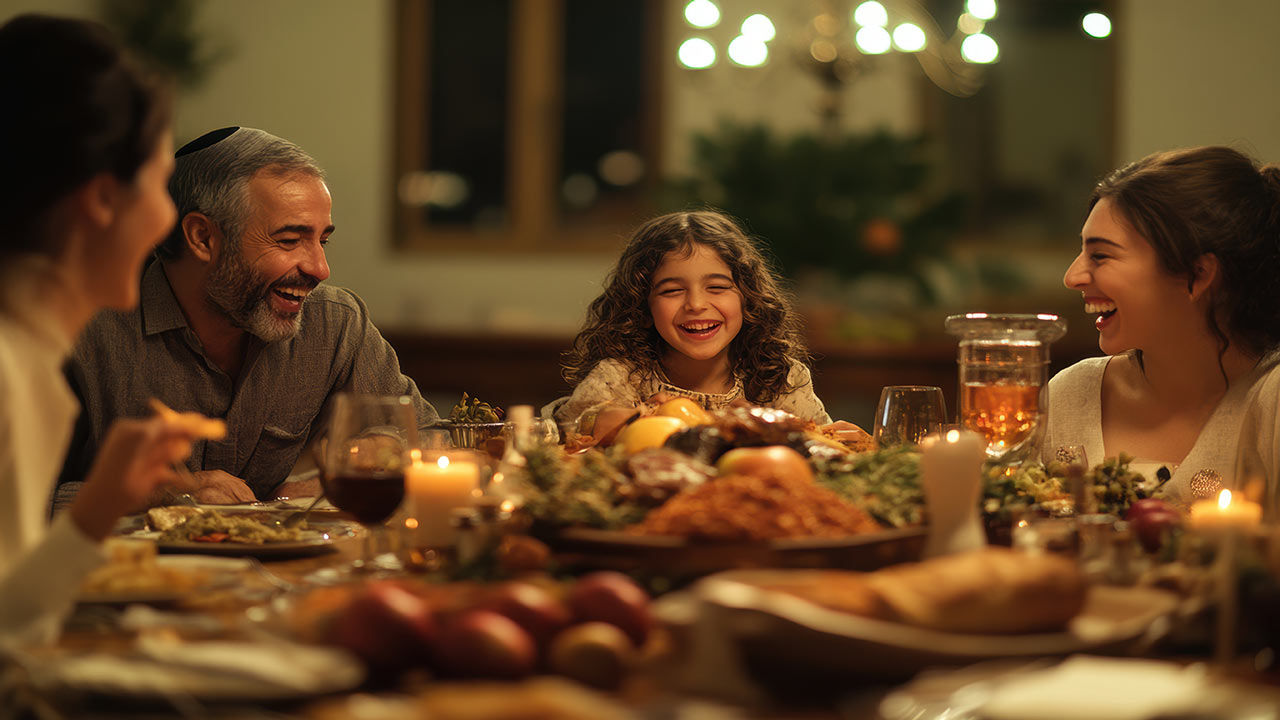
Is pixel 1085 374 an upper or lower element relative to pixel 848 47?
lower

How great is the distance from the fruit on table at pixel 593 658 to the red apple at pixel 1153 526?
0.82 meters

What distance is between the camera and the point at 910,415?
2057mm

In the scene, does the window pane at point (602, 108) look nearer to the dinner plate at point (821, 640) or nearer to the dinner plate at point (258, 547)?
the dinner plate at point (258, 547)

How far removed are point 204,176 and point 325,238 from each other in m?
0.29

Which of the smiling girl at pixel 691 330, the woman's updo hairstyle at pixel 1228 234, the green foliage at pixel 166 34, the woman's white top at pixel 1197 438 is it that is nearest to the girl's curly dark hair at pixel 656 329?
the smiling girl at pixel 691 330

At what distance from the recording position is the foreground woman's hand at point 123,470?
3.75ft

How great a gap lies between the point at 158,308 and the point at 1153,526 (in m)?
2.00

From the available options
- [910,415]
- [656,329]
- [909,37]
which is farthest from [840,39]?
[910,415]

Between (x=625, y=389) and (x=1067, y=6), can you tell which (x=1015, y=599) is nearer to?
(x=625, y=389)

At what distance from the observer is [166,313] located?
2.56 metres

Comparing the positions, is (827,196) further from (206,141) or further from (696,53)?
(206,141)

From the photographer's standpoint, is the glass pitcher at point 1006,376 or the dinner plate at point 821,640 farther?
the glass pitcher at point 1006,376

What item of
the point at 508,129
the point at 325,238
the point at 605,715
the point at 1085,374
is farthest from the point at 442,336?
the point at 605,715

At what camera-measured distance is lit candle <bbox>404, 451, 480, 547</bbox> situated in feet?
5.10
